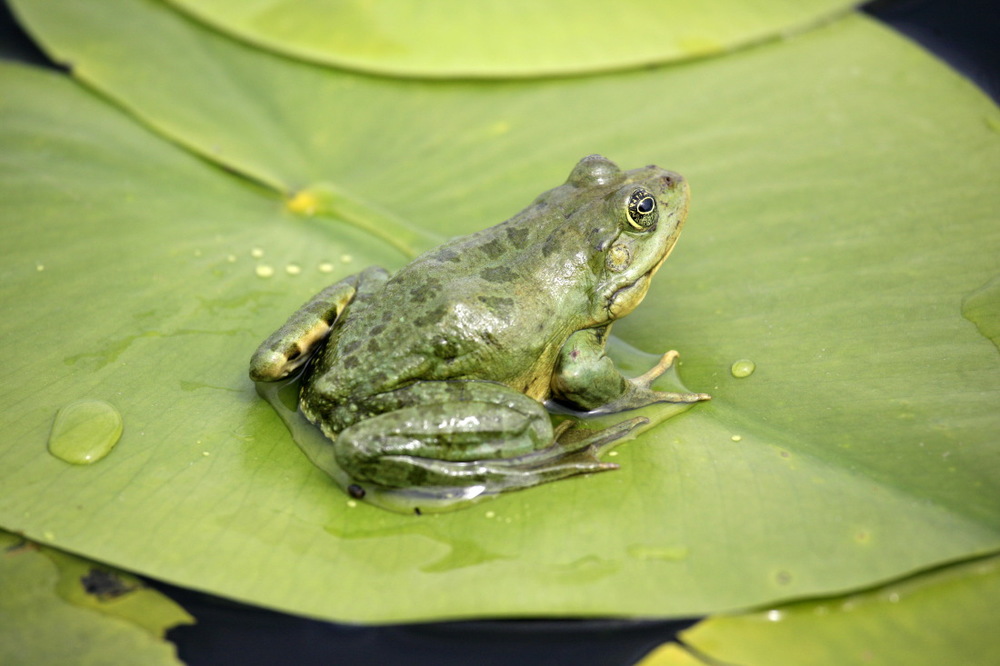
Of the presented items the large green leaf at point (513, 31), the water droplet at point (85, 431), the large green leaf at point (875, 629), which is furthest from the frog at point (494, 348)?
the large green leaf at point (513, 31)

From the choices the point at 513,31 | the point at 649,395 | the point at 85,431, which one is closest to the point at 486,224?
Result: the point at 649,395

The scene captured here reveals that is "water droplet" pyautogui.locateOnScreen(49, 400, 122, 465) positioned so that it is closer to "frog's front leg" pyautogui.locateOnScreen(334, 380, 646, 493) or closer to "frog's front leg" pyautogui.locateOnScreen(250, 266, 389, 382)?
"frog's front leg" pyautogui.locateOnScreen(250, 266, 389, 382)

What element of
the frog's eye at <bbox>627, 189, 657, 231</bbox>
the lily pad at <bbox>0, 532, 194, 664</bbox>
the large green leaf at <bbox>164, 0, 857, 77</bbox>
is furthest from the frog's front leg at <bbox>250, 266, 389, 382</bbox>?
the large green leaf at <bbox>164, 0, 857, 77</bbox>

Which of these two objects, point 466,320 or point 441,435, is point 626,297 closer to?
point 466,320

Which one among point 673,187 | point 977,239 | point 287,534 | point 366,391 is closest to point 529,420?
point 366,391

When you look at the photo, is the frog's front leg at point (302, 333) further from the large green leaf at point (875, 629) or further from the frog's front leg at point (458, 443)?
the large green leaf at point (875, 629)

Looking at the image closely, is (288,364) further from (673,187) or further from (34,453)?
(673,187)
